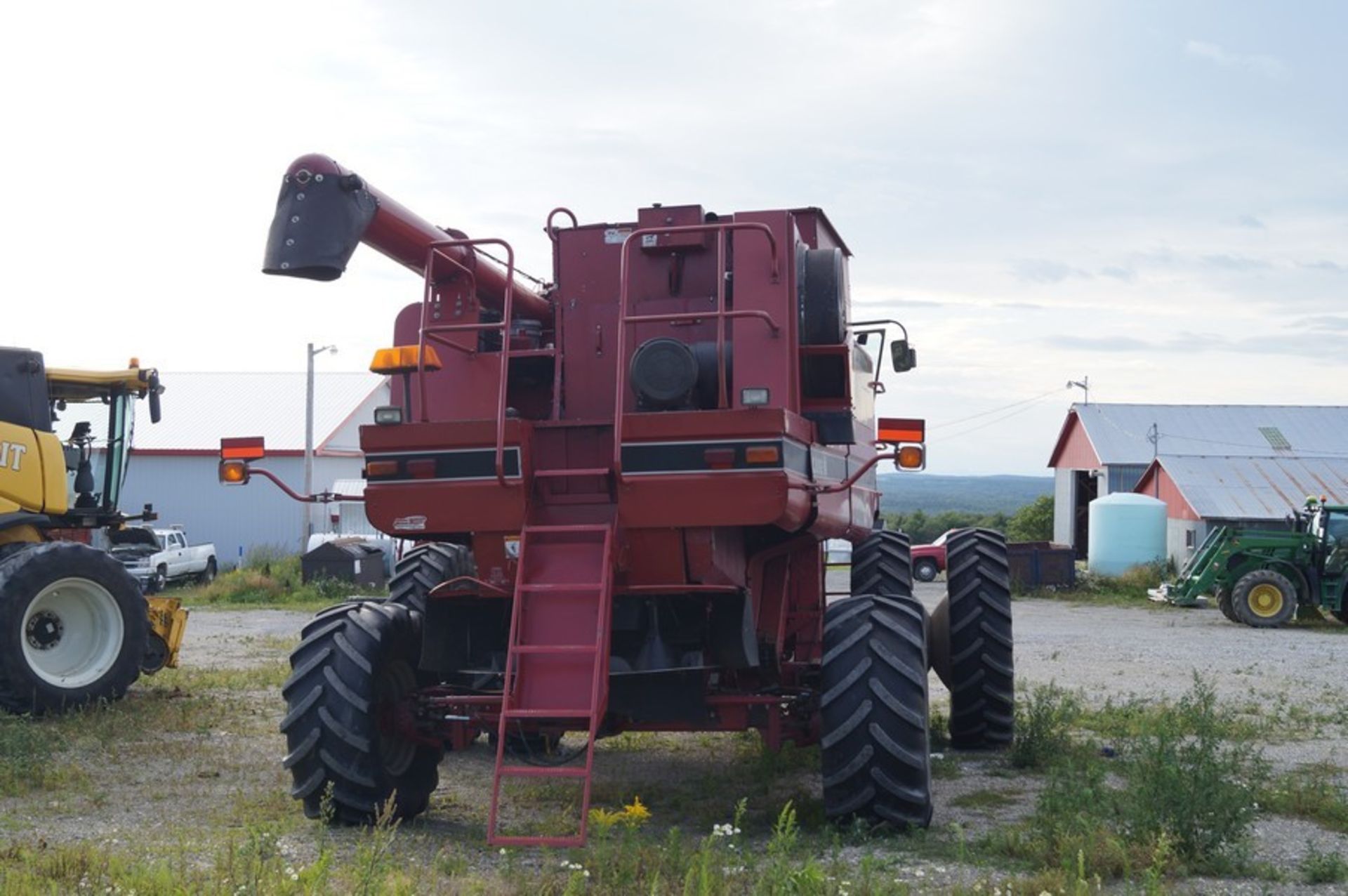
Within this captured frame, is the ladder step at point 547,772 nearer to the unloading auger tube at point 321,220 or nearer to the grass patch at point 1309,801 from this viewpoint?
the unloading auger tube at point 321,220

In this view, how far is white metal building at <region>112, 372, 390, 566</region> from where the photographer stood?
4131cm

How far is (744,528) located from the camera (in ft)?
27.1

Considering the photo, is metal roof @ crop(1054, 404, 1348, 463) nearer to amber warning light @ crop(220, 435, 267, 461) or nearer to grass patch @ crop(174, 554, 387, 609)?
grass patch @ crop(174, 554, 387, 609)

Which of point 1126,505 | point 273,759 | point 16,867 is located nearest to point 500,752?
point 16,867

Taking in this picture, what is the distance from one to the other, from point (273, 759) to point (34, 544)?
11.2 feet

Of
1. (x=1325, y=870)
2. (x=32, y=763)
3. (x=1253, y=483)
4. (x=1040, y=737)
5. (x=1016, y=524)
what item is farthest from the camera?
(x=1016, y=524)

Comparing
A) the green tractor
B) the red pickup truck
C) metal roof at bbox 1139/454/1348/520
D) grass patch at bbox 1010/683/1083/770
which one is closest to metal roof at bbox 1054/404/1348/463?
metal roof at bbox 1139/454/1348/520

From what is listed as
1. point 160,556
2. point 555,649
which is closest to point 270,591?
point 160,556

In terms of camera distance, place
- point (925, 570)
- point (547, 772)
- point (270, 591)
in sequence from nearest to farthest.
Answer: point (547, 772) → point (270, 591) → point (925, 570)

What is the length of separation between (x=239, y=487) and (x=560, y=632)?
3683 cm

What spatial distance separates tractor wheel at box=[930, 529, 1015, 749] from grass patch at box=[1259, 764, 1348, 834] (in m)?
2.14

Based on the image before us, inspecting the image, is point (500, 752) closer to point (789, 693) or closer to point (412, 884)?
point (412, 884)

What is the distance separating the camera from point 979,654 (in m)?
10.7

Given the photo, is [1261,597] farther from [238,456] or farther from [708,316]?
[238,456]
